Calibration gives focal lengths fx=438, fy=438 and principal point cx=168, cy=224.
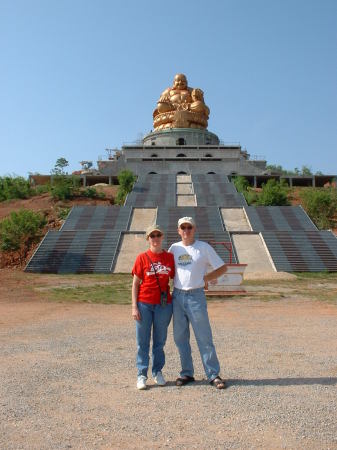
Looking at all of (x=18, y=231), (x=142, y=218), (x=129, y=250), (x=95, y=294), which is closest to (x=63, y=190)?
(x=142, y=218)

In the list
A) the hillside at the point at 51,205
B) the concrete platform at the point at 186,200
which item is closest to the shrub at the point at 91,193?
the hillside at the point at 51,205

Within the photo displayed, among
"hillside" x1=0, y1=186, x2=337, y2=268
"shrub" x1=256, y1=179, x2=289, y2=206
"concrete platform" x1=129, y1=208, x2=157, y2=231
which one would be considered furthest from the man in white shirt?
"shrub" x1=256, y1=179, x2=289, y2=206

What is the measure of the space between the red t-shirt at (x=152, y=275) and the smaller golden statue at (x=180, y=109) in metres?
50.8

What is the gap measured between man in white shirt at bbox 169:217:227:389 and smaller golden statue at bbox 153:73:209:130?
50.7 metres

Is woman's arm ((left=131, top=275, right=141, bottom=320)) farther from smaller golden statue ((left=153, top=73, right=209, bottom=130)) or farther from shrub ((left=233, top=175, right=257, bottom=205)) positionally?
smaller golden statue ((left=153, top=73, right=209, bottom=130))

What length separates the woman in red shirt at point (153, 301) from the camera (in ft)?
15.3

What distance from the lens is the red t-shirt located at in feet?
15.3

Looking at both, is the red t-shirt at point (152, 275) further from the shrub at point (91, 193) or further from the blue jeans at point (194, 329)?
the shrub at point (91, 193)

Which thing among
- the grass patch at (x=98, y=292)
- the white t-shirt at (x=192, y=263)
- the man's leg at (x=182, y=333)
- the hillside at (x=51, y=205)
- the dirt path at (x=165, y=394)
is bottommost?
the grass patch at (x=98, y=292)

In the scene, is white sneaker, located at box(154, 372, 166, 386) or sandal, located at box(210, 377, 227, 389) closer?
sandal, located at box(210, 377, 227, 389)

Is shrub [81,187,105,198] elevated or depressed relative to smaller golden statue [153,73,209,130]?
depressed

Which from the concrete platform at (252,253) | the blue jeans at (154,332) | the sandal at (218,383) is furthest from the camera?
the concrete platform at (252,253)

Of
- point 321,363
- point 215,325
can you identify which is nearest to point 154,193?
point 215,325

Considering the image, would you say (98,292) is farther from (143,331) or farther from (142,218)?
(142,218)
